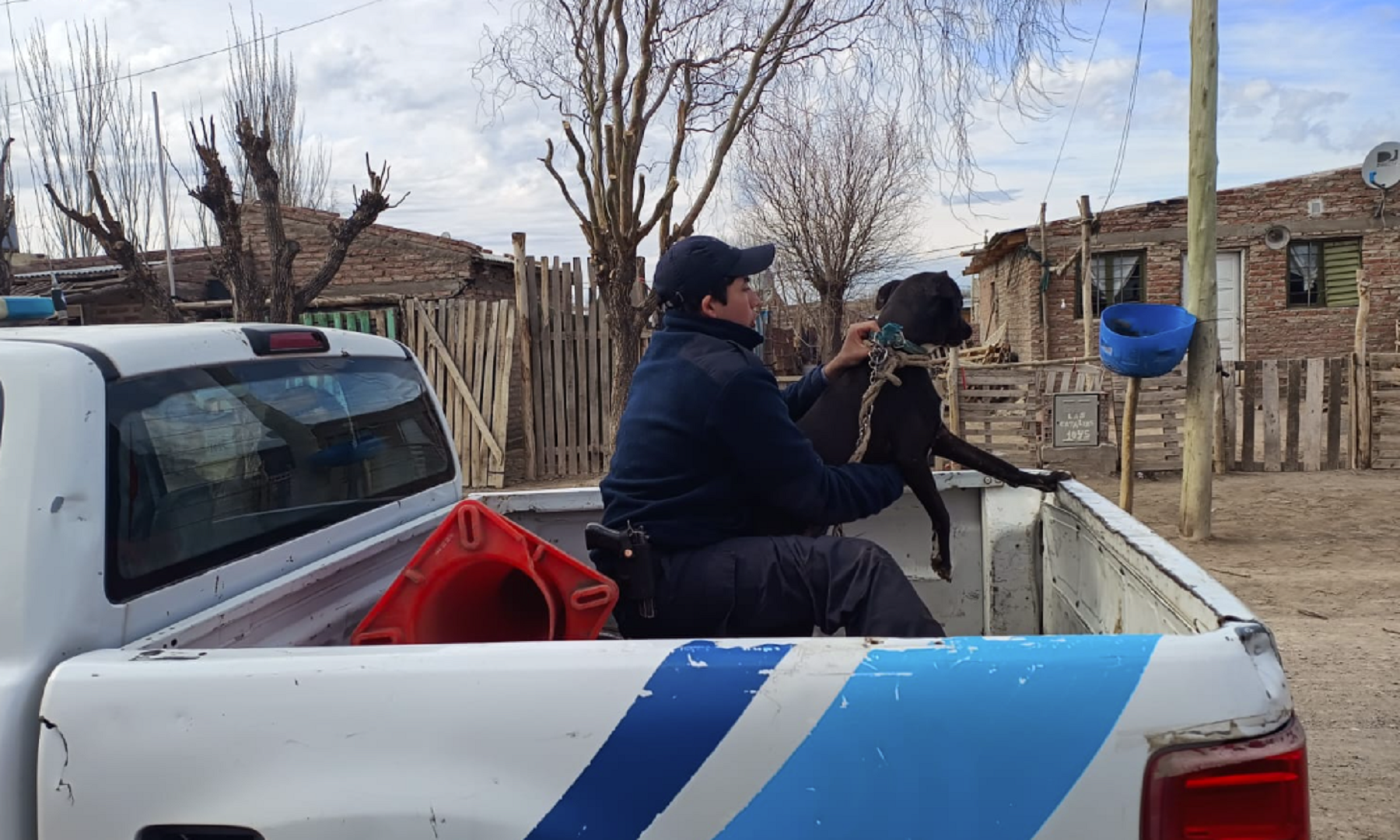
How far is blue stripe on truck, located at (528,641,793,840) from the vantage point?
1387 millimetres

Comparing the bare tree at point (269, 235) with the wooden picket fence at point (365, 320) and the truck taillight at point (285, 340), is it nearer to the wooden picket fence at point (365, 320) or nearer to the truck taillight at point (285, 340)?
the wooden picket fence at point (365, 320)

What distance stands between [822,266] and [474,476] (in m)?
11.2

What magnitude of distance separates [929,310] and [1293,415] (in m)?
9.13

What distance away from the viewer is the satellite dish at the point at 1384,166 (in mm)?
16812

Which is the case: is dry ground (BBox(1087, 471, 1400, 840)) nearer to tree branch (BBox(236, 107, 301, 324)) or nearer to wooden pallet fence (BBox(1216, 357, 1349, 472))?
wooden pallet fence (BBox(1216, 357, 1349, 472))

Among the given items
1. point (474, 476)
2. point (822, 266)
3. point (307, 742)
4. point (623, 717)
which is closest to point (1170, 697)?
point (623, 717)

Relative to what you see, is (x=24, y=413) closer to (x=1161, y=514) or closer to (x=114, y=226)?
(x=114, y=226)

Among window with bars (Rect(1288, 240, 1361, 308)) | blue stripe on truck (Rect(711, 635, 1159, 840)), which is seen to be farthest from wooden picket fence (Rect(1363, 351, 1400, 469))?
blue stripe on truck (Rect(711, 635, 1159, 840))

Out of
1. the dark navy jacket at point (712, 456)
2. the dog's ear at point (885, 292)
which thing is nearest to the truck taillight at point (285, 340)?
the dark navy jacket at point (712, 456)

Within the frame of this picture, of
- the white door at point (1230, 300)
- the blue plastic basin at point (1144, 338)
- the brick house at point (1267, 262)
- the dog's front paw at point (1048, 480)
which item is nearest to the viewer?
the dog's front paw at point (1048, 480)

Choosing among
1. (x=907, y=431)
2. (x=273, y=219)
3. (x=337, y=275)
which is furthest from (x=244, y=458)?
(x=337, y=275)

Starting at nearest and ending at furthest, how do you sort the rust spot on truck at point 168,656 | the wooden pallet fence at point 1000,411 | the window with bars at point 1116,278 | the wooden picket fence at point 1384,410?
the rust spot on truck at point 168,656, the wooden picket fence at point 1384,410, the wooden pallet fence at point 1000,411, the window with bars at point 1116,278

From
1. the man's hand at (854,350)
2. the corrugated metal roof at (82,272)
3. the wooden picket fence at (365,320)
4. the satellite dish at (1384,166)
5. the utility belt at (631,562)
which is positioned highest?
the satellite dish at (1384,166)

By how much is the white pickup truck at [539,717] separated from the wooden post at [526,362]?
10295 millimetres
